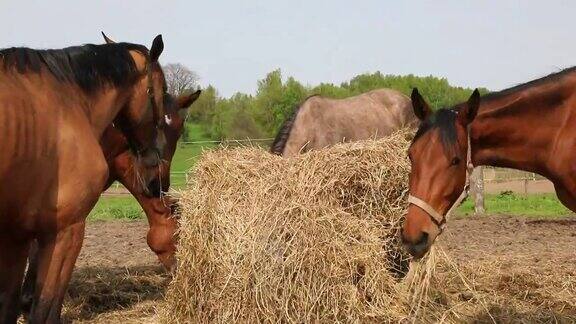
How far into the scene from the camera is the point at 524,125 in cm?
449

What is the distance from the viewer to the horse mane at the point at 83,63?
397 centimetres

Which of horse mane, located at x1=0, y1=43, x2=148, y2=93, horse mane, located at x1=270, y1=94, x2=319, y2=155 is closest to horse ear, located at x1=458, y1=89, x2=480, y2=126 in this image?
horse mane, located at x1=0, y1=43, x2=148, y2=93

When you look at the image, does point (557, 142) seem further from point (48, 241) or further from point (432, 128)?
point (48, 241)

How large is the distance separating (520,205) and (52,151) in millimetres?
13669

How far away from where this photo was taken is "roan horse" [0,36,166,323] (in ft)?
12.2

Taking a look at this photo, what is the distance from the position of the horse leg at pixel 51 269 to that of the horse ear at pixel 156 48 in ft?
4.35

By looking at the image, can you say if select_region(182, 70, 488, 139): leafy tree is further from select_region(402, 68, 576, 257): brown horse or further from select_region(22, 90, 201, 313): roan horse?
select_region(402, 68, 576, 257): brown horse

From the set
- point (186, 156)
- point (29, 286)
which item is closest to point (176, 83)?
point (29, 286)

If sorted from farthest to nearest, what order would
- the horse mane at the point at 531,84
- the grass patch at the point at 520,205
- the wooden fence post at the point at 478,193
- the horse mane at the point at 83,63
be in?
the grass patch at the point at 520,205 → the wooden fence post at the point at 478,193 → the horse mane at the point at 531,84 → the horse mane at the point at 83,63

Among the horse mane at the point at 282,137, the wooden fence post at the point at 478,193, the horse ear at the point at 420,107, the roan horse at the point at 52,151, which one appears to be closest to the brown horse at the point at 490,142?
the horse ear at the point at 420,107

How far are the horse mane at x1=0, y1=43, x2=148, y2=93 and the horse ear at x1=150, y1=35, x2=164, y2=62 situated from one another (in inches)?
2.4

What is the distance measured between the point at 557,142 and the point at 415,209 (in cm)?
108

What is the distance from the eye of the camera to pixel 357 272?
504 centimetres

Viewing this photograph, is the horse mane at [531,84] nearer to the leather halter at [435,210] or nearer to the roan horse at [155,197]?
the leather halter at [435,210]
